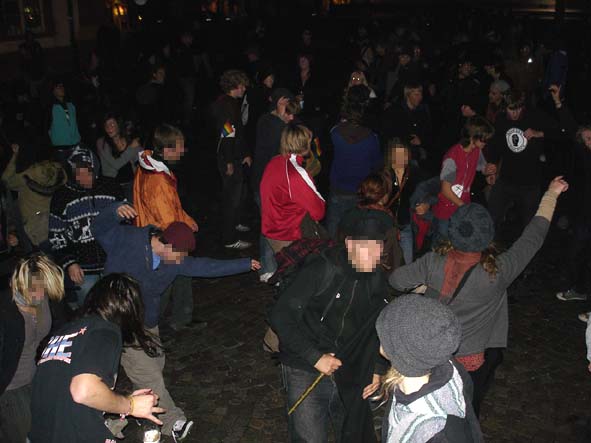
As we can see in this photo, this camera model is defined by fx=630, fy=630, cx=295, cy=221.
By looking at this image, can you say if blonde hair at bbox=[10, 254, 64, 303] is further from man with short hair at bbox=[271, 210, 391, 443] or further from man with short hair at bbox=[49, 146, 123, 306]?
man with short hair at bbox=[271, 210, 391, 443]

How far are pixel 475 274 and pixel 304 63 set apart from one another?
340 inches

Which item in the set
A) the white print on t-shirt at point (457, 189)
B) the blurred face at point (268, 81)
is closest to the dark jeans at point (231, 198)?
the blurred face at point (268, 81)

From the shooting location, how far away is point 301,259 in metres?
4.00

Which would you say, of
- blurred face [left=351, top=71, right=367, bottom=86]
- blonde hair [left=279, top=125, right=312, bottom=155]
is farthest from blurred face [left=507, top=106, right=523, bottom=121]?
blurred face [left=351, top=71, right=367, bottom=86]

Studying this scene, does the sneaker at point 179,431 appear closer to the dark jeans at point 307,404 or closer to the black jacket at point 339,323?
the dark jeans at point 307,404

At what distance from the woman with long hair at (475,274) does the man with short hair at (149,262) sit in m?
1.45

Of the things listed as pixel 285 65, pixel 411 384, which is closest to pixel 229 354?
pixel 411 384

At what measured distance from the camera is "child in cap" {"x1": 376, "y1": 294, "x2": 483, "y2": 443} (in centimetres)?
263

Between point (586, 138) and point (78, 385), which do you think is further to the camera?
point (586, 138)

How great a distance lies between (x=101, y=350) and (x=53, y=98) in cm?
730

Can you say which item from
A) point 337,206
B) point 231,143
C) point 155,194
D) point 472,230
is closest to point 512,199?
point 337,206

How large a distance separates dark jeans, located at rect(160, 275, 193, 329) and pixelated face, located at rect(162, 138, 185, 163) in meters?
1.33

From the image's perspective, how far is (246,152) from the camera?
865 cm

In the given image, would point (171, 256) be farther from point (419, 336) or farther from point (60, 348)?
point (419, 336)
